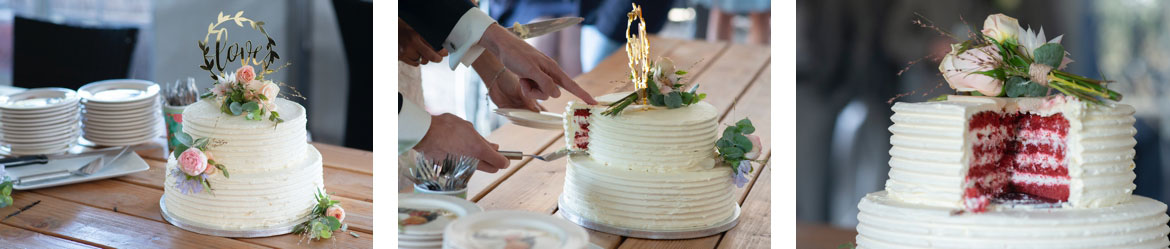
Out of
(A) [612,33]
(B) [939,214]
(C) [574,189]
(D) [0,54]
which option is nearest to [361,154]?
(A) [612,33]

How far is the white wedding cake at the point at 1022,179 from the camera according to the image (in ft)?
4.07

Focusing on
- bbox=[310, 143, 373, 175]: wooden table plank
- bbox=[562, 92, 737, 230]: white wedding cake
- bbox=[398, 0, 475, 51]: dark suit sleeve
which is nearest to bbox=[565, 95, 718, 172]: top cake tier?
bbox=[562, 92, 737, 230]: white wedding cake

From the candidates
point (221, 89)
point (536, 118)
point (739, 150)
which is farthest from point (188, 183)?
point (739, 150)

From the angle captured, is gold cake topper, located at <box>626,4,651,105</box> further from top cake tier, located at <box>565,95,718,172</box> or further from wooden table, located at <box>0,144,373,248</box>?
wooden table, located at <box>0,144,373,248</box>

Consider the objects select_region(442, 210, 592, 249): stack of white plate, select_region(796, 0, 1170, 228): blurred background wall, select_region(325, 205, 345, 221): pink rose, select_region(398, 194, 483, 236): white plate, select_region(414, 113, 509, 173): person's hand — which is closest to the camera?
select_region(442, 210, 592, 249): stack of white plate

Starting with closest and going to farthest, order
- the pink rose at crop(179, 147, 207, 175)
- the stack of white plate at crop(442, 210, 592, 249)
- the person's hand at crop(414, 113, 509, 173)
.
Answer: the stack of white plate at crop(442, 210, 592, 249) < the person's hand at crop(414, 113, 509, 173) < the pink rose at crop(179, 147, 207, 175)

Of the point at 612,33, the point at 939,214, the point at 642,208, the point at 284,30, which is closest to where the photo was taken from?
the point at 939,214

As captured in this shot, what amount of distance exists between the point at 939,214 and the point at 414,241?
0.66 meters

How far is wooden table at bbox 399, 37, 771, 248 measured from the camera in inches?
59.9

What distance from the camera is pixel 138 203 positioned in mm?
2105

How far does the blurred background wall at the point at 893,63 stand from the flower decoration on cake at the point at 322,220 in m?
1.51

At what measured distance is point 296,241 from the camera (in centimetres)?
190

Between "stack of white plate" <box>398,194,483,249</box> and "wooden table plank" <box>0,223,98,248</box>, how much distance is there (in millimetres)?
790

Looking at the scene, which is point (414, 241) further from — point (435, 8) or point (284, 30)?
point (284, 30)
